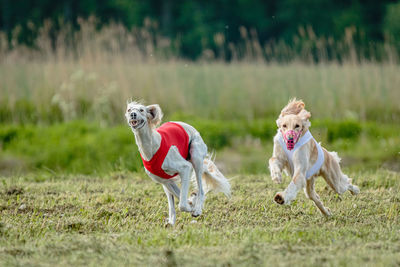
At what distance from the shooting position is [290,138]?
15.1ft

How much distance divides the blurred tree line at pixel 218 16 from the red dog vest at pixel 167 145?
17.2 meters

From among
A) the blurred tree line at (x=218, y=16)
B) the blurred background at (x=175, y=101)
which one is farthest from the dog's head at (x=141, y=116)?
the blurred tree line at (x=218, y=16)

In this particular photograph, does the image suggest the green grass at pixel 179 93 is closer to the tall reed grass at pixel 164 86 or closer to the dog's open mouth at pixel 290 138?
the tall reed grass at pixel 164 86

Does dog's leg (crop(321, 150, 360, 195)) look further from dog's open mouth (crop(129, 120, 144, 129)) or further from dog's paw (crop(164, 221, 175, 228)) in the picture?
Answer: dog's open mouth (crop(129, 120, 144, 129))

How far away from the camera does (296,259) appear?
3742 mm

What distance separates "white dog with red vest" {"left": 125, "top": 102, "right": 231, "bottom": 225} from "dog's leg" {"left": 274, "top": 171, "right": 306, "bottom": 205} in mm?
857

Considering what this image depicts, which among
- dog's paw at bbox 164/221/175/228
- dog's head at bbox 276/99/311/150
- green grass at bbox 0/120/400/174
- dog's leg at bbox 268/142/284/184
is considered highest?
dog's head at bbox 276/99/311/150

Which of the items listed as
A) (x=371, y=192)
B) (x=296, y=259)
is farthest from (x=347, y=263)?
(x=371, y=192)

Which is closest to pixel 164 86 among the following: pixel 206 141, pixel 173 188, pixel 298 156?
pixel 206 141

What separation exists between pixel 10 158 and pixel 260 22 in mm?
15768

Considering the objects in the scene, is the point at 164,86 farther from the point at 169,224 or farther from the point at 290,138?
the point at 290,138

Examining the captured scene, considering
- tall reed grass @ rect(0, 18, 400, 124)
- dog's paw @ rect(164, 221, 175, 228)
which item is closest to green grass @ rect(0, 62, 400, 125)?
tall reed grass @ rect(0, 18, 400, 124)

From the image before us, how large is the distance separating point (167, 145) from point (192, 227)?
72 centimetres

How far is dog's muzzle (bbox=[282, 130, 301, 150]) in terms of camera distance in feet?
15.1
